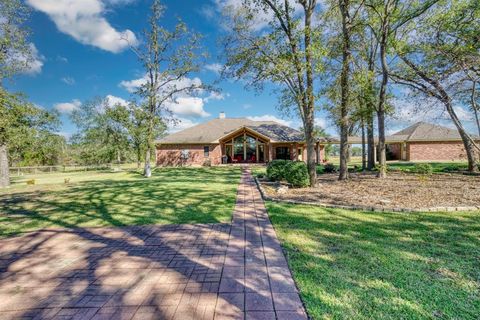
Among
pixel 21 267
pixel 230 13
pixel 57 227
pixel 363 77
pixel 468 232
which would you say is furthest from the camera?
pixel 230 13

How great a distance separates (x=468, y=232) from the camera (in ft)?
13.9

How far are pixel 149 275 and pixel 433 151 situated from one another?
33707 mm

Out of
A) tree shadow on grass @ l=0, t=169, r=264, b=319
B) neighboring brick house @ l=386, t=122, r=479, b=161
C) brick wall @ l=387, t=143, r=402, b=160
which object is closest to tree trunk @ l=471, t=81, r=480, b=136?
tree shadow on grass @ l=0, t=169, r=264, b=319

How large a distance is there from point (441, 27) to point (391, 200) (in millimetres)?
7503

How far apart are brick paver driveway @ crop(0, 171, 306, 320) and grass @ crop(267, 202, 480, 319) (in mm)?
342

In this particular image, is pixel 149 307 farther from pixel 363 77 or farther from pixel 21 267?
pixel 363 77

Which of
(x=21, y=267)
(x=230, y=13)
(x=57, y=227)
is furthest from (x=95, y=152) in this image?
(x=21, y=267)

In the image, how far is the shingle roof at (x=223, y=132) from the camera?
81.8 feet

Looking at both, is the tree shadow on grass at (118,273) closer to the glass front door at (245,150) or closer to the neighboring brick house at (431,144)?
the glass front door at (245,150)

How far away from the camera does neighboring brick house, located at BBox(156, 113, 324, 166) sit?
81.5ft

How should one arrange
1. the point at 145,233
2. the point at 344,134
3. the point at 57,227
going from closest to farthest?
the point at 145,233 < the point at 57,227 < the point at 344,134

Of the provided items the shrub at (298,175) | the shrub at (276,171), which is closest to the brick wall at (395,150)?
the shrub at (276,171)

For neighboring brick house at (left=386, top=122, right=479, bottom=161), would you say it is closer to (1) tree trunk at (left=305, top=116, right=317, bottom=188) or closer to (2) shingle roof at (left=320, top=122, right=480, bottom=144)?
(2) shingle roof at (left=320, top=122, right=480, bottom=144)

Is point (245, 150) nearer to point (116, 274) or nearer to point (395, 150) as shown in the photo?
point (395, 150)
